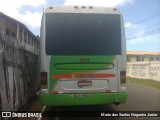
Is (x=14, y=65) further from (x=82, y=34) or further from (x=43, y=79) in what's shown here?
(x=82, y=34)

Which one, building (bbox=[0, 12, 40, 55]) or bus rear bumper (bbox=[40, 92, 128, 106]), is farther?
bus rear bumper (bbox=[40, 92, 128, 106])

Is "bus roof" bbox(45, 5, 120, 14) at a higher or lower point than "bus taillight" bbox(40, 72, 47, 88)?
higher

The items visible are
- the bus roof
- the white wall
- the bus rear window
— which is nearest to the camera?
the bus rear window

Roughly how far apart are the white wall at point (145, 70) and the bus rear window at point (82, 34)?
20.5 meters

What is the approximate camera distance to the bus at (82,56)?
8.84m

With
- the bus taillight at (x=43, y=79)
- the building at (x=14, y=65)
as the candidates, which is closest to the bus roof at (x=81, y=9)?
the building at (x=14, y=65)

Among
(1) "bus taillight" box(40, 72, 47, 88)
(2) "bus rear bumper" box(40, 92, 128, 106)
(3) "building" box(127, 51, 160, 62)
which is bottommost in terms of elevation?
(2) "bus rear bumper" box(40, 92, 128, 106)

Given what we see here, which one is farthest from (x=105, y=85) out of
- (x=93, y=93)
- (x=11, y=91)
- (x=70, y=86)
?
(x=11, y=91)

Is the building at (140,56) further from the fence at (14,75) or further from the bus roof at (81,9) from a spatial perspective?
the bus roof at (81,9)

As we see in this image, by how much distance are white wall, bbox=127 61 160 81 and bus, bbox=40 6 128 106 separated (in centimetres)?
2045

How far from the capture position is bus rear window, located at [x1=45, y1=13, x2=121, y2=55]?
352 inches

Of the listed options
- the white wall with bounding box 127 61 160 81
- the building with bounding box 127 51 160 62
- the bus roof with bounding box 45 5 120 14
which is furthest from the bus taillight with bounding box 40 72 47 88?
the building with bounding box 127 51 160 62

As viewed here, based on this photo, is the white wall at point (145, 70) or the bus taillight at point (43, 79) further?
the white wall at point (145, 70)

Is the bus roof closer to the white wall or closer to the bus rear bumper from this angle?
the bus rear bumper
